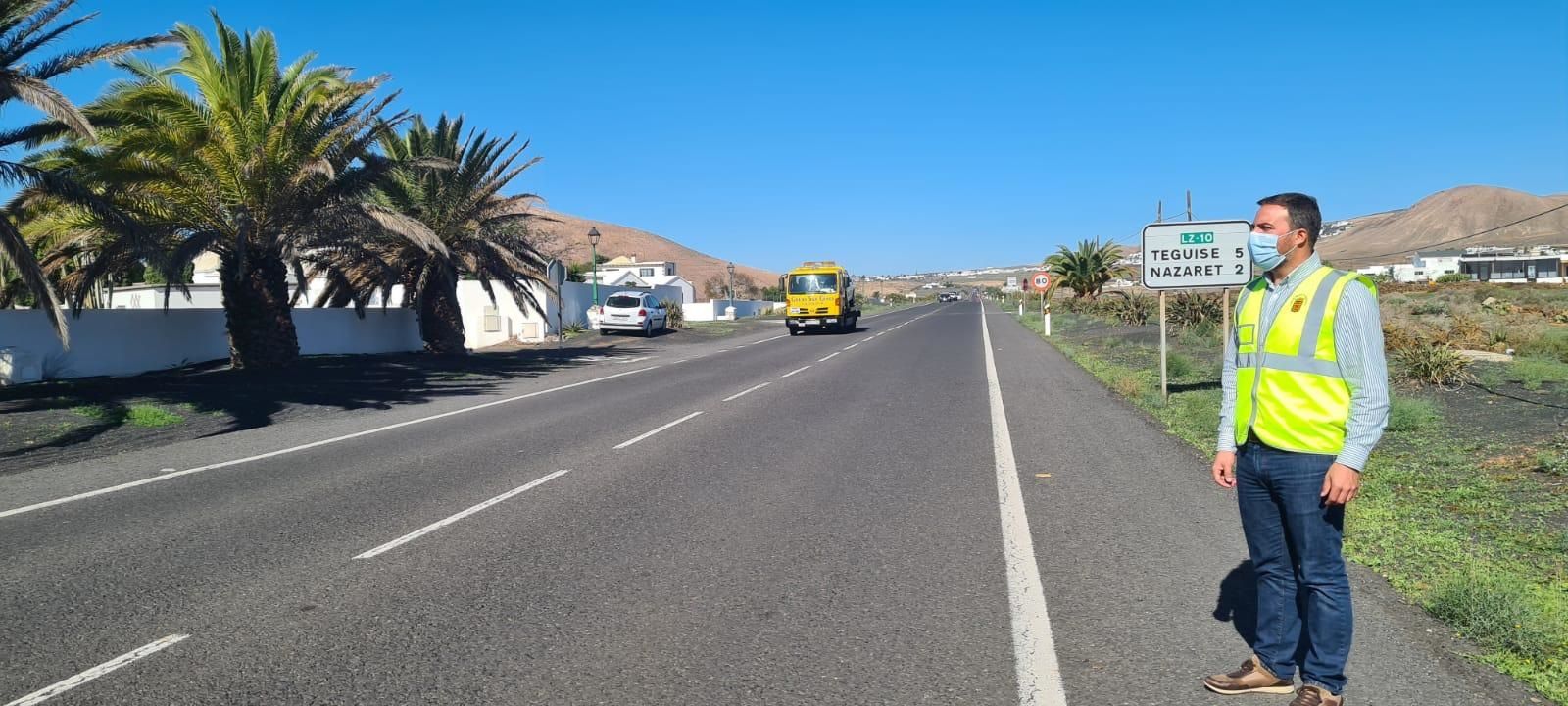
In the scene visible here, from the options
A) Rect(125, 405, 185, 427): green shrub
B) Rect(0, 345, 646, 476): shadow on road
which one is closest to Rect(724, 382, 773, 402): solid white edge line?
Rect(0, 345, 646, 476): shadow on road

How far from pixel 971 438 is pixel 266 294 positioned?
14464 mm

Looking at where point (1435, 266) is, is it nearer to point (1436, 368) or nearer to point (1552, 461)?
point (1436, 368)

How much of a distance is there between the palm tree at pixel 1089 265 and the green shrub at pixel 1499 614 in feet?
176

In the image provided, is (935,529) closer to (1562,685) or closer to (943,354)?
(1562,685)

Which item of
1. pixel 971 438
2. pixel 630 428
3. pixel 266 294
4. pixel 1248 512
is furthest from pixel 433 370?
pixel 1248 512

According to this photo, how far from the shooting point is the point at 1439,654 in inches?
179

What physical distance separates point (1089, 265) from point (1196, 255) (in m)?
45.1

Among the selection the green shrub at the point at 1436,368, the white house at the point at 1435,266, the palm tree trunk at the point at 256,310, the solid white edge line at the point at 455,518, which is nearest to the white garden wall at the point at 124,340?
the palm tree trunk at the point at 256,310

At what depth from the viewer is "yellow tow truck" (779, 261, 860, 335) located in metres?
41.0

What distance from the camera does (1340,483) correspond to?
147 inches

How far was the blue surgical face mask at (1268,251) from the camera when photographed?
13.4ft

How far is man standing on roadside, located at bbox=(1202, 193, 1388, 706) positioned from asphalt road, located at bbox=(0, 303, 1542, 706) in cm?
26

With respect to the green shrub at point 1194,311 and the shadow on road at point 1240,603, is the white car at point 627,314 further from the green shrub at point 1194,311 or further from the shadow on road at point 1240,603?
the shadow on road at point 1240,603

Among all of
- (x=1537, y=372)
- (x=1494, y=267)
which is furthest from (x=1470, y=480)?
(x=1494, y=267)
